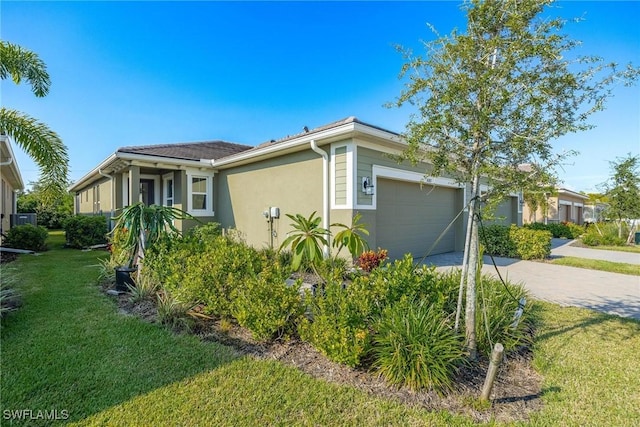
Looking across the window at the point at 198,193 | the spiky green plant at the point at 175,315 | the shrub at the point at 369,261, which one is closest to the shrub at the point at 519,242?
the shrub at the point at 369,261

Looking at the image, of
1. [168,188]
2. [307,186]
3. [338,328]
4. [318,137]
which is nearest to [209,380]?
[338,328]

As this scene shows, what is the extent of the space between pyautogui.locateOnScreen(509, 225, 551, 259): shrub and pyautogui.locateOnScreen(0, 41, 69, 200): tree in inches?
537

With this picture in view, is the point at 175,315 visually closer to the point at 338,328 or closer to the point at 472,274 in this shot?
the point at 338,328

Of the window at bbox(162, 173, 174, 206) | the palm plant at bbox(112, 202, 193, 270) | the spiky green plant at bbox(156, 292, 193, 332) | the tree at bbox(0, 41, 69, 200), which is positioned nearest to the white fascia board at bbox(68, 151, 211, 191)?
the tree at bbox(0, 41, 69, 200)

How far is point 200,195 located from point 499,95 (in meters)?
10.3

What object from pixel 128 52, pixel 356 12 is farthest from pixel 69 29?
pixel 356 12

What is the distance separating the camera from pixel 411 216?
9.50 meters

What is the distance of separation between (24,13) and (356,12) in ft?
26.0

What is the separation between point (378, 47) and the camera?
9289mm

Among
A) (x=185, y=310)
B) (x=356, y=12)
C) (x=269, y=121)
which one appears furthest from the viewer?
(x=269, y=121)

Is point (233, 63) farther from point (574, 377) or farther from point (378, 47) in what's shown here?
point (574, 377)

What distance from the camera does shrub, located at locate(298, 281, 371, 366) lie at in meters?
2.98

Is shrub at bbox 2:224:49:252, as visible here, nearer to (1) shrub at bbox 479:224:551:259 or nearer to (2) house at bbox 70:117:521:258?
(2) house at bbox 70:117:521:258

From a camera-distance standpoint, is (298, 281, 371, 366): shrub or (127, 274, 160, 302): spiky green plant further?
(127, 274, 160, 302): spiky green plant
